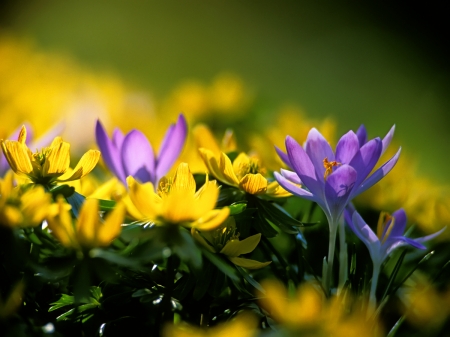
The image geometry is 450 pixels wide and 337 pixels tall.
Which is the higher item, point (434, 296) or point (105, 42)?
point (434, 296)

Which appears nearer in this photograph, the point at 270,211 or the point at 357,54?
the point at 270,211

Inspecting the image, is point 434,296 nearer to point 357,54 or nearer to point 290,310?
point 290,310

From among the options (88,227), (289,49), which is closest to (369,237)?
(88,227)

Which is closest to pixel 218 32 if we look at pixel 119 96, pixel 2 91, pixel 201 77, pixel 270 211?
pixel 201 77

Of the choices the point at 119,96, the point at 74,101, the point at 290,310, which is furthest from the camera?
the point at 119,96

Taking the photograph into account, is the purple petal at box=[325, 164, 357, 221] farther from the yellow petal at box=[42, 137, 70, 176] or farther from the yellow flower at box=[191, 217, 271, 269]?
the yellow petal at box=[42, 137, 70, 176]

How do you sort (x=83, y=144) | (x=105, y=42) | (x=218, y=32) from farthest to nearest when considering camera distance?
(x=218, y=32), (x=105, y=42), (x=83, y=144)

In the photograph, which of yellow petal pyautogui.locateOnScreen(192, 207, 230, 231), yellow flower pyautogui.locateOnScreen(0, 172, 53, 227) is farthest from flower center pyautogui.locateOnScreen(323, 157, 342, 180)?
yellow flower pyautogui.locateOnScreen(0, 172, 53, 227)
